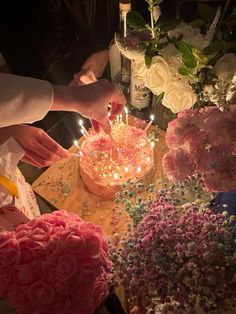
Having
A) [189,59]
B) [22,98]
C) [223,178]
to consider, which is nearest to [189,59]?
[189,59]

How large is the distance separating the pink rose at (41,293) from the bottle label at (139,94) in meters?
0.83

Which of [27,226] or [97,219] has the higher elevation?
[27,226]

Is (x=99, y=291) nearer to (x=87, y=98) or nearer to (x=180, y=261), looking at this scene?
(x=180, y=261)

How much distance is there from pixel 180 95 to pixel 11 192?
0.54 metres

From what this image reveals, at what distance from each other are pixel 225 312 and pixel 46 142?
72 centimetres

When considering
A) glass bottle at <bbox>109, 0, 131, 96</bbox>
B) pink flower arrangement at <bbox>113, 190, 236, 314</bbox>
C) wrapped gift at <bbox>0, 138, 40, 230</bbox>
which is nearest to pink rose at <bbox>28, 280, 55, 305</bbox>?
pink flower arrangement at <bbox>113, 190, 236, 314</bbox>

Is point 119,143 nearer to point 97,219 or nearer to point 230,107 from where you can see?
point 97,219

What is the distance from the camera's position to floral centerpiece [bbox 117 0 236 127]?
0.93 m

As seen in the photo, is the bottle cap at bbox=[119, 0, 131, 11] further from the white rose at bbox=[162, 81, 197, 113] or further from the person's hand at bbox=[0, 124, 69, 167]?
the person's hand at bbox=[0, 124, 69, 167]

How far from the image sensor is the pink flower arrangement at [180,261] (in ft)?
2.14

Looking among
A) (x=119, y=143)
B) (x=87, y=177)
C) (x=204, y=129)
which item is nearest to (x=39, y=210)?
(x=87, y=177)

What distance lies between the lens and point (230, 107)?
0.85 meters

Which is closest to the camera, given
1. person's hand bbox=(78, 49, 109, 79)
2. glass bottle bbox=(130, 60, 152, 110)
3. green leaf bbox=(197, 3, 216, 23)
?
green leaf bbox=(197, 3, 216, 23)

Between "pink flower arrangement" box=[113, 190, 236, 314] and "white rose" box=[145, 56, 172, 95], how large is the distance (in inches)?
15.5
